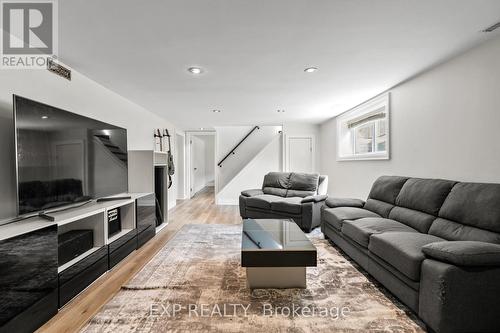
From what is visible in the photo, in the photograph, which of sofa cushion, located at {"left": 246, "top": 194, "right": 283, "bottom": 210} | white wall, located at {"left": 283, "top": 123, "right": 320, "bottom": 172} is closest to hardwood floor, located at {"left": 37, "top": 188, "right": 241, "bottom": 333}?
sofa cushion, located at {"left": 246, "top": 194, "right": 283, "bottom": 210}

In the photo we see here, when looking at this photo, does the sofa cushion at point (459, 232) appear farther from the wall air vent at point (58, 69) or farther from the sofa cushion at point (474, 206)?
the wall air vent at point (58, 69)

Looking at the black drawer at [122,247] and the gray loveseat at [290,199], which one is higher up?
the gray loveseat at [290,199]

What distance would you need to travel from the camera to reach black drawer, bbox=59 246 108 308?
73.1 inches

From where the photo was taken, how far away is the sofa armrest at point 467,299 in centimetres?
140

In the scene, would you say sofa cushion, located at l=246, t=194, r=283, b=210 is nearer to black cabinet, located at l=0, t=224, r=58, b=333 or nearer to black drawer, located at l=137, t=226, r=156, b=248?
black drawer, located at l=137, t=226, r=156, b=248

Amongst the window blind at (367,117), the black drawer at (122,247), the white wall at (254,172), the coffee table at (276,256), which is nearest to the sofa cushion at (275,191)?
the white wall at (254,172)

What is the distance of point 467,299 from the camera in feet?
4.59

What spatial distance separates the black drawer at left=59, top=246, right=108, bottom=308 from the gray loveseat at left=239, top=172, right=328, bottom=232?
8.73 feet

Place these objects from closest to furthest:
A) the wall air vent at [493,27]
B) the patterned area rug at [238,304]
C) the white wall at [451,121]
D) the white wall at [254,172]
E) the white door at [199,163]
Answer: the patterned area rug at [238,304], the wall air vent at [493,27], the white wall at [451,121], the white wall at [254,172], the white door at [199,163]

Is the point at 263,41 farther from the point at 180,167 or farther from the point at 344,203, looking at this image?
the point at 180,167

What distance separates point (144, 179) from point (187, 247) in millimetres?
1369

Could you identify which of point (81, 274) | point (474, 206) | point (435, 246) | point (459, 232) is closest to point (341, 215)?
point (459, 232)

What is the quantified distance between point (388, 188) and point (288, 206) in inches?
62.7

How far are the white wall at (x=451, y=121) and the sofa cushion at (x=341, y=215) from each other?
840mm
